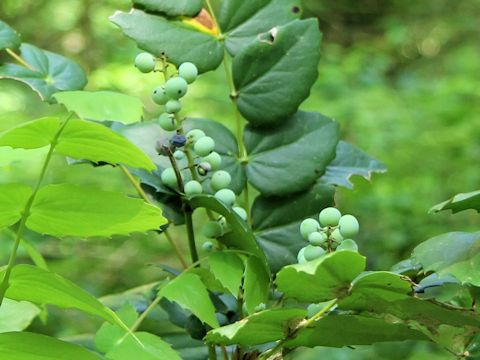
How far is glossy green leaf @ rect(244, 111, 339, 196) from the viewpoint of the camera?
0.54m

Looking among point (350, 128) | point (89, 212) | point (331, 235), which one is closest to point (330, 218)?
point (331, 235)

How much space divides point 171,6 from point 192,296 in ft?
0.69

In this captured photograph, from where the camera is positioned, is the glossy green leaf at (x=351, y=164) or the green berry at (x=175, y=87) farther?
the glossy green leaf at (x=351, y=164)

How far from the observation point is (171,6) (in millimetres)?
549

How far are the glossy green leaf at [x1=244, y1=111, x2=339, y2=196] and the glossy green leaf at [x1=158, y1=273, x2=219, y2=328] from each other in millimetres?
118

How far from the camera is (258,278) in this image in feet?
1.44

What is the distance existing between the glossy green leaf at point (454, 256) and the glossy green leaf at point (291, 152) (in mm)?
124

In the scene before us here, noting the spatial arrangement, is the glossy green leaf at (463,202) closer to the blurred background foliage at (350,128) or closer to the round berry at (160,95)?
the round berry at (160,95)

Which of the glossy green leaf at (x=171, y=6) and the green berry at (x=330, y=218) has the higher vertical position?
the glossy green leaf at (x=171, y=6)

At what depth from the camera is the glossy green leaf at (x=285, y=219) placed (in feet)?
1.70

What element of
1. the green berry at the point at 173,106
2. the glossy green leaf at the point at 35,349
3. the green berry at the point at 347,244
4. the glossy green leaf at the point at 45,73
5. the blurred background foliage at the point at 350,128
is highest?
the green berry at the point at 173,106

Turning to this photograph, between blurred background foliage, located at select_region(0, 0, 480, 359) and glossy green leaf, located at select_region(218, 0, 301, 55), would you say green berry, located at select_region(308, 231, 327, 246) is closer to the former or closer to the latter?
glossy green leaf, located at select_region(218, 0, 301, 55)

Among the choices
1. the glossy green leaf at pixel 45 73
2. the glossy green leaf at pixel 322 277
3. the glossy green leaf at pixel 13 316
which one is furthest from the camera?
the glossy green leaf at pixel 45 73

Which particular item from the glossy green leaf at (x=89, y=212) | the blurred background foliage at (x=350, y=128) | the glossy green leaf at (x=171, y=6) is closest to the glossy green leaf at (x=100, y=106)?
the glossy green leaf at (x=89, y=212)
